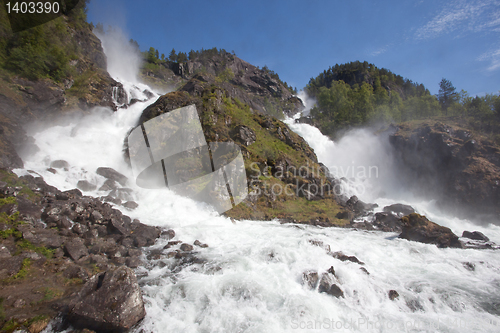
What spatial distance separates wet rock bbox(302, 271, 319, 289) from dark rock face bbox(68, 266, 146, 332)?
534cm

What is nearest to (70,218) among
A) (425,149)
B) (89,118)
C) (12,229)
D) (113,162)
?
(12,229)

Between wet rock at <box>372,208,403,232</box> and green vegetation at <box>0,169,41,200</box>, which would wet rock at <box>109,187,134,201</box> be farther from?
wet rock at <box>372,208,403,232</box>

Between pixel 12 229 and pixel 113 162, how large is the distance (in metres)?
14.6

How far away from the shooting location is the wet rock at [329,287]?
735 cm

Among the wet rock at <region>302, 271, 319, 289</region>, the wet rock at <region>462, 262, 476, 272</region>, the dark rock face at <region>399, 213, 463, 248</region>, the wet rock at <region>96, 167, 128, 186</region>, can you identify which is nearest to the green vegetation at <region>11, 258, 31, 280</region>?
the wet rock at <region>302, 271, 319, 289</region>

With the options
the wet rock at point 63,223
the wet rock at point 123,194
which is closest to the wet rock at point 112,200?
the wet rock at point 123,194

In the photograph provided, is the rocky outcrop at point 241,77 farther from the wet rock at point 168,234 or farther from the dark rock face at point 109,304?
the dark rock face at point 109,304

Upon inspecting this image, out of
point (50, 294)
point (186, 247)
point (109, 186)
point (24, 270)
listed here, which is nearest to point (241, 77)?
point (109, 186)

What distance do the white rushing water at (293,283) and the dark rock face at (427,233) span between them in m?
0.88

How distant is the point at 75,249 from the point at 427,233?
19.6m

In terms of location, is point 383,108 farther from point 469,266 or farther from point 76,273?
point 76,273

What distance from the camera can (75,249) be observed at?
331 inches

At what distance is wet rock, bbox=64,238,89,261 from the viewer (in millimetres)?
8133

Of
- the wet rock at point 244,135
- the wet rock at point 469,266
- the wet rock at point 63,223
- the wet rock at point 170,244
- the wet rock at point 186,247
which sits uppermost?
the wet rock at point 244,135
